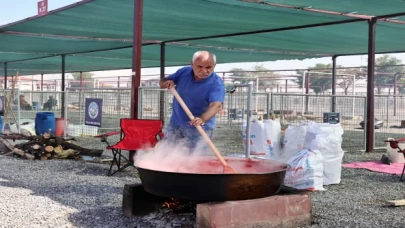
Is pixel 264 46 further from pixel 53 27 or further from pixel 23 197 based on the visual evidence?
pixel 23 197

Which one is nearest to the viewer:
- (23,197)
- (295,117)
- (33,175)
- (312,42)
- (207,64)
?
(207,64)

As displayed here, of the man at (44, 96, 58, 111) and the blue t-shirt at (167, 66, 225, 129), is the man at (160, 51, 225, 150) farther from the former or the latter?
the man at (44, 96, 58, 111)

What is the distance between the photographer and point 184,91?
4.05 metres

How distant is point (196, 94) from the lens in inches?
157

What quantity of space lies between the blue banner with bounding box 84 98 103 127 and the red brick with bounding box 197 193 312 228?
5768mm

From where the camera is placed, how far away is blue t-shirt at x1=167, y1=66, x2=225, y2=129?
12.7 ft

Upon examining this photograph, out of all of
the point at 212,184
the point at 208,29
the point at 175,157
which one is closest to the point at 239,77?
the point at 208,29

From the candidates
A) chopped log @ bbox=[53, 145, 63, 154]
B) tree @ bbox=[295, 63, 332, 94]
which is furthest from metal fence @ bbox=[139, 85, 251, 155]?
tree @ bbox=[295, 63, 332, 94]

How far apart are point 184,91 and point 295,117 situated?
6.81 m

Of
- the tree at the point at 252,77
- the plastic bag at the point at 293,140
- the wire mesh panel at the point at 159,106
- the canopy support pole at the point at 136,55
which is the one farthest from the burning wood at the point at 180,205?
the tree at the point at 252,77

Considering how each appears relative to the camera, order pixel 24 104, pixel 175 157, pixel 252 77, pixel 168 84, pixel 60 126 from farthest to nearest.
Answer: pixel 24 104 < pixel 252 77 < pixel 60 126 < pixel 175 157 < pixel 168 84

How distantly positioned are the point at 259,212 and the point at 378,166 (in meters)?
4.91

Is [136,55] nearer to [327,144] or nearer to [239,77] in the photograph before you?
[327,144]

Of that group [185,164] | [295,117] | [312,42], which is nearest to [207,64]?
[185,164]
